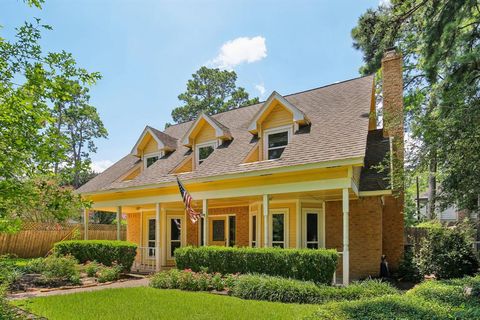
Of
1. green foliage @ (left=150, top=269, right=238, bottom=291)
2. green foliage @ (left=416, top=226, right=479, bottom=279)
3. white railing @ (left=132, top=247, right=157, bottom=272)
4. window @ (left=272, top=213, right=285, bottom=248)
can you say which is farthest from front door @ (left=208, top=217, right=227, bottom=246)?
green foliage @ (left=416, top=226, right=479, bottom=279)

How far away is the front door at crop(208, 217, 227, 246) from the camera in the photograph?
60.4 feet

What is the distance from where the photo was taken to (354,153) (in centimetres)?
1134

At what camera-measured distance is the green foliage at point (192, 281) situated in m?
11.8

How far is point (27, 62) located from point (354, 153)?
8.82 meters

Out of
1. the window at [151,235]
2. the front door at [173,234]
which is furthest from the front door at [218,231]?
the window at [151,235]

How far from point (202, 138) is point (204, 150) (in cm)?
60

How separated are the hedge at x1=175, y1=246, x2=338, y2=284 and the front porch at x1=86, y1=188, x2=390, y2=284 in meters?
0.69

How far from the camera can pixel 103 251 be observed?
16.5 m

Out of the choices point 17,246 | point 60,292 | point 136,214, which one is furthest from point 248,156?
point 17,246

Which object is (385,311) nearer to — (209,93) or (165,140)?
(165,140)

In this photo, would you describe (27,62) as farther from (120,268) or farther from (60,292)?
(120,268)

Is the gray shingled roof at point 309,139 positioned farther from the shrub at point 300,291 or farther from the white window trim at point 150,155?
the shrub at point 300,291

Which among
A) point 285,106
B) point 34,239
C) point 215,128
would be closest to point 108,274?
point 215,128

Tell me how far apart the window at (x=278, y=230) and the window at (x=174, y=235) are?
223 inches
